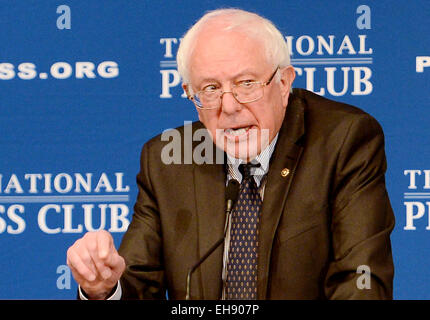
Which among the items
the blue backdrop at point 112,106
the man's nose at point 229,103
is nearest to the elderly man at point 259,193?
the man's nose at point 229,103

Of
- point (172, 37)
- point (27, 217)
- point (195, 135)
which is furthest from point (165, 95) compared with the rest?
point (27, 217)

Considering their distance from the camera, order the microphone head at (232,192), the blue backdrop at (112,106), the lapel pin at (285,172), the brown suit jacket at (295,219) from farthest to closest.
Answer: the blue backdrop at (112,106)
the lapel pin at (285,172)
the brown suit jacket at (295,219)
the microphone head at (232,192)

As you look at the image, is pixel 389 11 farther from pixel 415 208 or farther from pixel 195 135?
pixel 195 135

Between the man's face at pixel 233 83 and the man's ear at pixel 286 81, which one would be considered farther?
the man's ear at pixel 286 81

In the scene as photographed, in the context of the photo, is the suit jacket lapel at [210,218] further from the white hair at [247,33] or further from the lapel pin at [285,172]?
the white hair at [247,33]

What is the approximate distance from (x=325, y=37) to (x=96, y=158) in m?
0.98

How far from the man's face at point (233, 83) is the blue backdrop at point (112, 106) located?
60 cm

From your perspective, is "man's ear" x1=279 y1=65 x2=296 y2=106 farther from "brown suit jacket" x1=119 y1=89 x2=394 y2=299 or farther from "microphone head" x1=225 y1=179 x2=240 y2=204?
"microphone head" x1=225 y1=179 x2=240 y2=204

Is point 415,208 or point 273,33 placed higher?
point 273,33

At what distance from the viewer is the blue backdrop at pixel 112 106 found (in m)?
2.69

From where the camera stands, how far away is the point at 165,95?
279cm

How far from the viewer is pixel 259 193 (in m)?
2.17

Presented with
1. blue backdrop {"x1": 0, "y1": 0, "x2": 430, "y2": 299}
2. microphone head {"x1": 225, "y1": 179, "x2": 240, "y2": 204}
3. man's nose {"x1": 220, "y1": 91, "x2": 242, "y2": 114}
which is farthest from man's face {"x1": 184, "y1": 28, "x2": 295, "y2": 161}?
blue backdrop {"x1": 0, "y1": 0, "x2": 430, "y2": 299}
